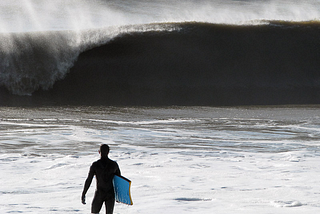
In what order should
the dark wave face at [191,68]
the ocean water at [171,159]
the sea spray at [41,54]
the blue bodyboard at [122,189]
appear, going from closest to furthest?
Result: the blue bodyboard at [122,189], the ocean water at [171,159], the dark wave face at [191,68], the sea spray at [41,54]

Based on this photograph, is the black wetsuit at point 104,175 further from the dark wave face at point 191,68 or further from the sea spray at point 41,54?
the sea spray at point 41,54

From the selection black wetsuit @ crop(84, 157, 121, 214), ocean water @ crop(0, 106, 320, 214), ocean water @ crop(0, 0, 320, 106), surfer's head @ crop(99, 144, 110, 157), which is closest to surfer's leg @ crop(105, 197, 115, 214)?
black wetsuit @ crop(84, 157, 121, 214)

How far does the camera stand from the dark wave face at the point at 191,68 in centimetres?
1402

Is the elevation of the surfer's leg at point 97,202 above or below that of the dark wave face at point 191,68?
below

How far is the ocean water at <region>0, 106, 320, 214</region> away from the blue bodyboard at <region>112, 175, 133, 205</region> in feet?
1.66

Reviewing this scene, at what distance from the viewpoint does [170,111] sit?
1134 cm

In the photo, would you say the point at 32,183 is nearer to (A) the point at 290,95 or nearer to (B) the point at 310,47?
(A) the point at 290,95

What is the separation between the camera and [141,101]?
1355cm

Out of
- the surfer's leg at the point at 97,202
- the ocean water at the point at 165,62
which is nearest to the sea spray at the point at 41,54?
the ocean water at the point at 165,62

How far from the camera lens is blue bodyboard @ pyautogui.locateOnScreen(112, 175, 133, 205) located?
113 inches

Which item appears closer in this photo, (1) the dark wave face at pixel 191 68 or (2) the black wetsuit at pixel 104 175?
(2) the black wetsuit at pixel 104 175

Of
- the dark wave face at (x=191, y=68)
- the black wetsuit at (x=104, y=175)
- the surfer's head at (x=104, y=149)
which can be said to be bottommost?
the black wetsuit at (x=104, y=175)

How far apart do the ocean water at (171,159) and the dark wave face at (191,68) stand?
3.29 m

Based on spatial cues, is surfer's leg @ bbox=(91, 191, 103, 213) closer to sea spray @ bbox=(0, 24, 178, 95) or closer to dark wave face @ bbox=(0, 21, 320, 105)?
dark wave face @ bbox=(0, 21, 320, 105)
